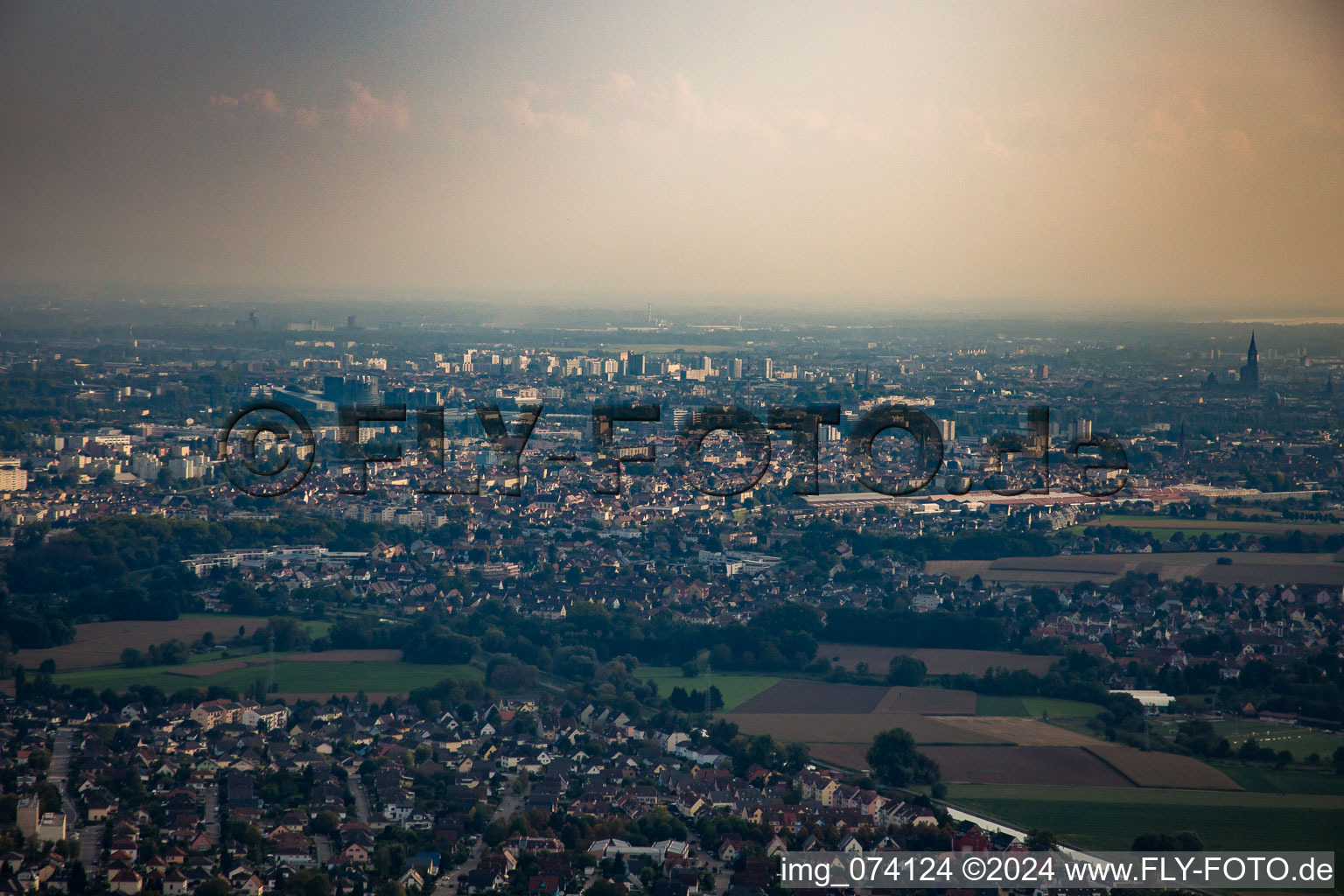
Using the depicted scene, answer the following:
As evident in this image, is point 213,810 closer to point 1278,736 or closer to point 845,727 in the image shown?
point 845,727

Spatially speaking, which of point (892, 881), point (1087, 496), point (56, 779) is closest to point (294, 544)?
point (56, 779)

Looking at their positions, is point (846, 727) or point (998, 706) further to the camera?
point (998, 706)

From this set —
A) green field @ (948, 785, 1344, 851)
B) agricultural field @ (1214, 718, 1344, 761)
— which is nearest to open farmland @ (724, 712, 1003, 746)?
green field @ (948, 785, 1344, 851)

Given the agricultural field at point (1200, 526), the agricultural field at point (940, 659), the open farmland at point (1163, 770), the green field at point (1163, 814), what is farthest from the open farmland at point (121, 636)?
the agricultural field at point (1200, 526)

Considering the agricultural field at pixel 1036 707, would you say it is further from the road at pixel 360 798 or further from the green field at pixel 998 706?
the road at pixel 360 798

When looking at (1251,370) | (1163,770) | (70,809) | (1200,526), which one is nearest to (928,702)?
(1163,770)

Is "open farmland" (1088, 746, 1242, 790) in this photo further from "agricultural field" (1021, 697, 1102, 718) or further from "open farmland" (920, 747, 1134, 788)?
"agricultural field" (1021, 697, 1102, 718)
